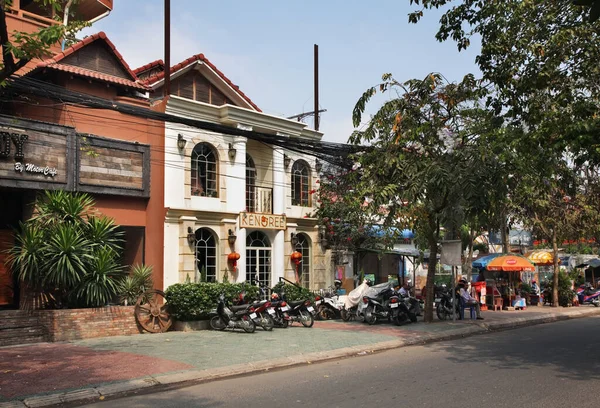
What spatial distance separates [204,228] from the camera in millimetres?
19000

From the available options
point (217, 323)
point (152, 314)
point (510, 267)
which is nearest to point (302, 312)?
point (217, 323)

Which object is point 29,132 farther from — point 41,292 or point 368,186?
point 368,186

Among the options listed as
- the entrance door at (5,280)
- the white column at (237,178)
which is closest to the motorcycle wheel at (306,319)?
the white column at (237,178)

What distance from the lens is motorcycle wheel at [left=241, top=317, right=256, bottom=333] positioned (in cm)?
1558

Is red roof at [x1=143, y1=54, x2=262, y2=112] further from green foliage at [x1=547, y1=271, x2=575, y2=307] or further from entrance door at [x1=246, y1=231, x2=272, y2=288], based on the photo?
green foliage at [x1=547, y1=271, x2=575, y2=307]

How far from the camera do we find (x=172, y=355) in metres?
11.7

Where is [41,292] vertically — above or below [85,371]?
above

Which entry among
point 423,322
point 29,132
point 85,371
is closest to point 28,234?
point 29,132

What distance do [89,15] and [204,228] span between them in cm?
1018

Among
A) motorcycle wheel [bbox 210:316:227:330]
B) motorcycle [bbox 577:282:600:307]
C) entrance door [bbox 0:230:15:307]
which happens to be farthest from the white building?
motorcycle [bbox 577:282:600:307]

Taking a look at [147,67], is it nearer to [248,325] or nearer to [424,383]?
[248,325]

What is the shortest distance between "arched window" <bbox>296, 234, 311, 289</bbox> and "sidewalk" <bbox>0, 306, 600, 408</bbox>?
431 centimetres

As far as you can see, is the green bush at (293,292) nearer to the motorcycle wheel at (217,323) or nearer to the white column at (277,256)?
the white column at (277,256)

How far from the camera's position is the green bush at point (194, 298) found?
1606cm
